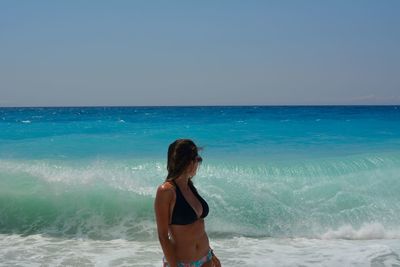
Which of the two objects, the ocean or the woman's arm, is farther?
the ocean

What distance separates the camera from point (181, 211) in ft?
10.2

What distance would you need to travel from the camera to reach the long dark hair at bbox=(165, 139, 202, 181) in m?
3.04

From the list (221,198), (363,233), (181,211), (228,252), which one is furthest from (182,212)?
(221,198)

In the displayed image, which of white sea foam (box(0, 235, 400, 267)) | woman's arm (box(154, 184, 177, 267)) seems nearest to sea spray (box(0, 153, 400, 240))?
white sea foam (box(0, 235, 400, 267))

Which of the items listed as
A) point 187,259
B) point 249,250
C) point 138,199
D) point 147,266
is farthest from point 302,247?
point 187,259

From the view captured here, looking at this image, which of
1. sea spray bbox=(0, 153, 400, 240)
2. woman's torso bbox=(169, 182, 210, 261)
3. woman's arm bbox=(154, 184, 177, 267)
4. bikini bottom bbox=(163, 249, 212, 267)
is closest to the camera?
woman's arm bbox=(154, 184, 177, 267)

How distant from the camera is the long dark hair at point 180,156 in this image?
3.04 meters

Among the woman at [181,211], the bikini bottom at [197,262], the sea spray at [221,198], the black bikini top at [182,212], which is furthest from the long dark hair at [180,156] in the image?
the sea spray at [221,198]

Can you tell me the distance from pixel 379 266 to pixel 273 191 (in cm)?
376

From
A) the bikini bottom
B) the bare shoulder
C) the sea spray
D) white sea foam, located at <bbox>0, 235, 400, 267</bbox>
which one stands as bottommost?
white sea foam, located at <bbox>0, 235, 400, 267</bbox>

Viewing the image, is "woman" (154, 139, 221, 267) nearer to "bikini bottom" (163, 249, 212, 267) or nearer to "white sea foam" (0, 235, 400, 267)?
"bikini bottom" (163, 249, 212, 267)

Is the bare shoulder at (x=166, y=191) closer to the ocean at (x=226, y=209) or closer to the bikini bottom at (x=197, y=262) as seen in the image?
the bikini bottom at (x=197, y=262)

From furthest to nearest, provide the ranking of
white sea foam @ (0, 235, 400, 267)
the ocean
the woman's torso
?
the ocean → white sea foam @ (0, 235, 400, 267) → the woman's torso

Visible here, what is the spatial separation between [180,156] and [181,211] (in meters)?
0.36
